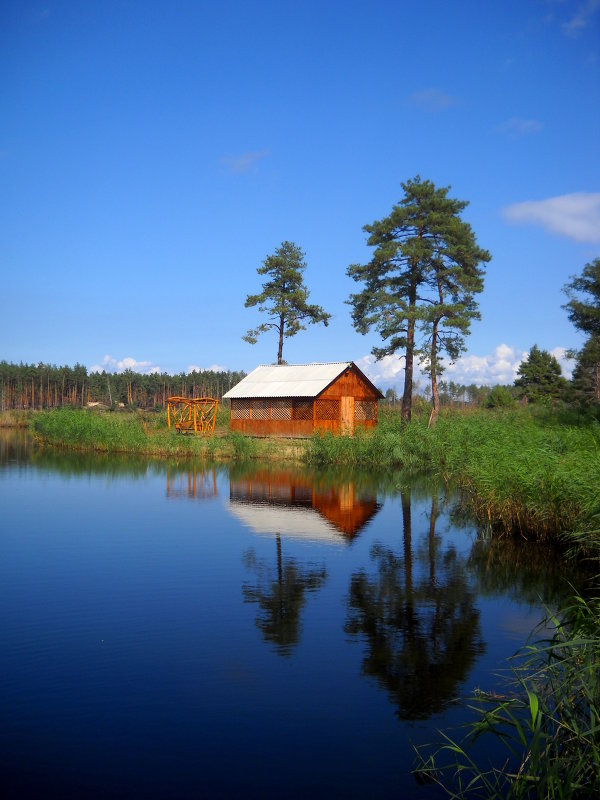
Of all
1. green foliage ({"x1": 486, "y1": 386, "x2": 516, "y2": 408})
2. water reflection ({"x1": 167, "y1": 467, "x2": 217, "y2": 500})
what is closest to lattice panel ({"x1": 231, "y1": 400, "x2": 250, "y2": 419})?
water reflection ({"x1": 167, "y1": 467, "x2": 217, "y2": 500})

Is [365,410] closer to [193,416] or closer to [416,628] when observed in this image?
[193,416]

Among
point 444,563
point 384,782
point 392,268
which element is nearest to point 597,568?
point 444,563

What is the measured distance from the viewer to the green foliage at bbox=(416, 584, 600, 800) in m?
4.32

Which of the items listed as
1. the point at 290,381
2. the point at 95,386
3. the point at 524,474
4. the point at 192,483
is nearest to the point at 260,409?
the point at 290,381

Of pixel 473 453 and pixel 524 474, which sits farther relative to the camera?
pixel 473 453

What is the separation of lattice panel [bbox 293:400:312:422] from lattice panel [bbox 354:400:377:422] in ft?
10.9

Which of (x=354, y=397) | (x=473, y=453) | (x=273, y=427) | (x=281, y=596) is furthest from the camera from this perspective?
(x=354, y=397)

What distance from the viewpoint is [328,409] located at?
37.6 metres

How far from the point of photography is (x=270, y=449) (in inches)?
1259

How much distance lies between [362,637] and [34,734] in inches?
152

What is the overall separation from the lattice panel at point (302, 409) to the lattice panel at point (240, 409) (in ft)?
11.4

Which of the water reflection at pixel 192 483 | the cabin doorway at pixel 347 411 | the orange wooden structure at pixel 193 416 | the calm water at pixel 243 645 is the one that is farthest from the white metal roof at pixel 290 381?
the calm water at pixel 243 645

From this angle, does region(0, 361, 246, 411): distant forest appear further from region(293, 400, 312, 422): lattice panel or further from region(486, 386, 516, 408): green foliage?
region(293, 400, 312, 422): lattice panel

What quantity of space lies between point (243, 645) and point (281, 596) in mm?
2143
